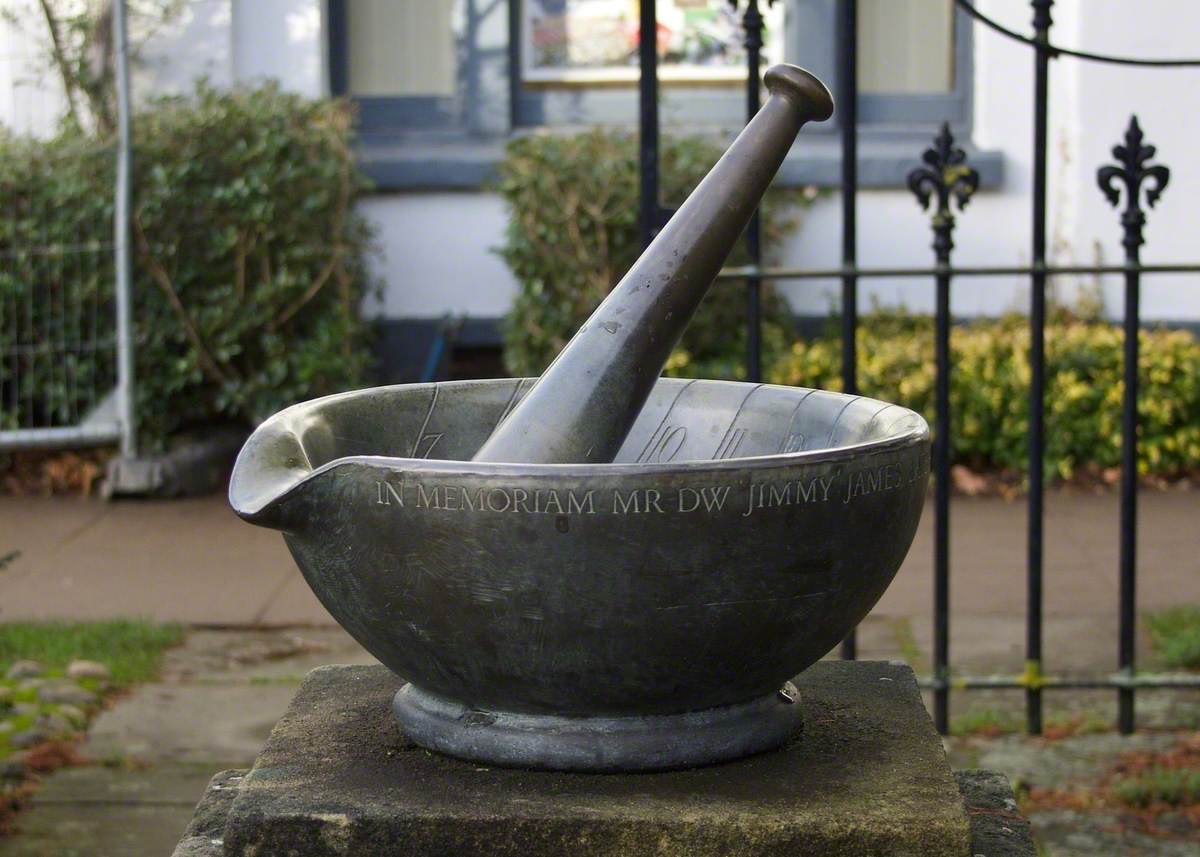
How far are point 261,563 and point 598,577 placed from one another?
13.6 ft

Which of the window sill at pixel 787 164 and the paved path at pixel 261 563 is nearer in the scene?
the paved path at pixel 261 563

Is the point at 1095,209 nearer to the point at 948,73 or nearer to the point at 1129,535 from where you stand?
the point at 948,73

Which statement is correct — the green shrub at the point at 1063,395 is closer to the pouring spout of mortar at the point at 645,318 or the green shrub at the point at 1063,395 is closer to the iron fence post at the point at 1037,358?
the iron fence post at the point at 1037,358

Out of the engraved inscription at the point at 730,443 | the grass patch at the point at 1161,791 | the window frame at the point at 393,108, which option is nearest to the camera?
the engraved inscription at the point at 730,443

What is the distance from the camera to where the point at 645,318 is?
2059 millimetres

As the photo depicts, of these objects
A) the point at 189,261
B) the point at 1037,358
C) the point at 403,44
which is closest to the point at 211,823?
the point at 1037,358

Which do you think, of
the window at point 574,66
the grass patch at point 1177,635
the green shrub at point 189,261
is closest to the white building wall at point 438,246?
the window at point 574,66

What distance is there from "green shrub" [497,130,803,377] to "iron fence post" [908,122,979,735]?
342 cm

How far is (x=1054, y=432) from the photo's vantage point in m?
6.59

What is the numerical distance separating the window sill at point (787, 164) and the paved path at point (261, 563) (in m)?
1.89

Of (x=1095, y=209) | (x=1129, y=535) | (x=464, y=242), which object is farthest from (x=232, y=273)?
(x=1129, y=535)

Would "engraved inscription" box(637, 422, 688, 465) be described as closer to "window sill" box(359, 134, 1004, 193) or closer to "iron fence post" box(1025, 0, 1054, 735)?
"iron fence post" box(1025, 0, 1054, 735)

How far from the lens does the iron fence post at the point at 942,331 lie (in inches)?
134

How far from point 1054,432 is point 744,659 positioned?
5.02m
